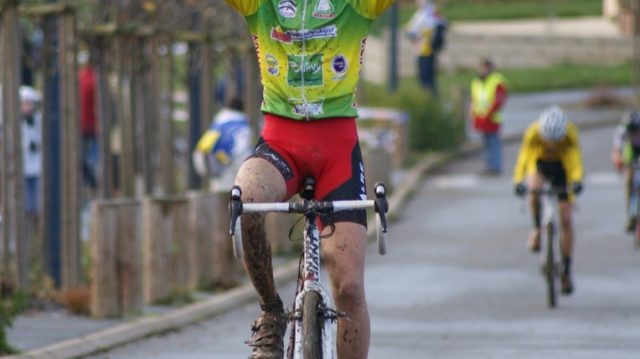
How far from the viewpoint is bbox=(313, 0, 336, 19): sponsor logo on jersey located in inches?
327

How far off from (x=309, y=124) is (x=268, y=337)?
0.91m

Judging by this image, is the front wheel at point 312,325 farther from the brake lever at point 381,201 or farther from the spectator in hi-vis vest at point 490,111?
the spectator in hi-vis vest at point 490,111

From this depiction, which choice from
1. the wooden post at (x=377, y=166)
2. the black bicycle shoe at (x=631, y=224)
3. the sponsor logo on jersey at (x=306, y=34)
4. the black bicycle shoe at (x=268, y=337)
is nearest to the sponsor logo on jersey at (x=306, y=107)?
the sponsor logo on jersey at (x=306, y=34)

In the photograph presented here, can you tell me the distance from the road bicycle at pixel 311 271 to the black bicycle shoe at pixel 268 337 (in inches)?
10.8

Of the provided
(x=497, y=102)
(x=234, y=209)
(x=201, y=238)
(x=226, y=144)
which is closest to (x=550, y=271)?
(x=201, y=238)

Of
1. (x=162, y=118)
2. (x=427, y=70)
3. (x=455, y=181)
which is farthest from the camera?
(x=427, y=70)

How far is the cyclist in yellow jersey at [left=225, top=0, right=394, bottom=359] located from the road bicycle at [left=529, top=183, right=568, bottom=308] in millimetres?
7903

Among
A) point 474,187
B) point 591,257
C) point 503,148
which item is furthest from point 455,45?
point 591,257

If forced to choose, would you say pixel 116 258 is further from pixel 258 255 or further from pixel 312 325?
pixel 312 325

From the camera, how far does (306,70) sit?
27.3 feet

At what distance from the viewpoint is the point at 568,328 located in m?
14.6

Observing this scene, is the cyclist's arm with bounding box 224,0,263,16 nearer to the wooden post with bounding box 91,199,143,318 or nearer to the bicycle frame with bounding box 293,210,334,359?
the bicycle frame with bounding box 293,210,334,359

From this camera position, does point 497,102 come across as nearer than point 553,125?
No

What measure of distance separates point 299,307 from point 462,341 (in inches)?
232
